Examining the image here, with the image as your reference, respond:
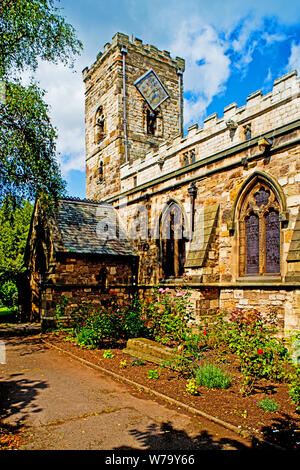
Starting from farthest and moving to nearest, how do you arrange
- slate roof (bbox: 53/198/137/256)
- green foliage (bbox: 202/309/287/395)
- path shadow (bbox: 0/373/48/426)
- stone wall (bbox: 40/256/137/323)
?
1. slate roof (bbox: 53/198/137/256)
2. stone wall (bbox: 40/256/137/323)
3. green foliage (bbox: 202/309/287/395)
4. path shadow (bbox: 0/373/48/426)

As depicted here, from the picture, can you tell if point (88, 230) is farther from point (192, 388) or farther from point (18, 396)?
point (192, 388)

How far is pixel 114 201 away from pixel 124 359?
36.1ft

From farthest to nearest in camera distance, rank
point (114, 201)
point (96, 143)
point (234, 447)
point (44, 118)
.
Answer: point (96, 143)
point (114, 201)
point (44, 118)
point (234, 447)

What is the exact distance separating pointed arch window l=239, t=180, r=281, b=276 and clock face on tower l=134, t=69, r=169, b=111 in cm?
1291

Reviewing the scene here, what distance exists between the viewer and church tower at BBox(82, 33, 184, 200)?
19344 mm

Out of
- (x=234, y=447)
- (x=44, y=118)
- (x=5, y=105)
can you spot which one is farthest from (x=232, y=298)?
(x=5, y=105)

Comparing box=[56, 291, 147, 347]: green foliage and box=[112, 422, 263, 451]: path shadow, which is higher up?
box=[56, 291, 147, 347]: green foliage

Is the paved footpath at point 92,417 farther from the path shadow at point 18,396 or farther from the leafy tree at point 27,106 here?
the leafy tree at point 27,106

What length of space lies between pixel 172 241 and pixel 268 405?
9.07 metres

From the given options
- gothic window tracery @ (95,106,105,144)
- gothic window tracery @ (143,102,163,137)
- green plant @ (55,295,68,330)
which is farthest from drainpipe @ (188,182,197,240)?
gothic window tracery @ (95,106,105,144)

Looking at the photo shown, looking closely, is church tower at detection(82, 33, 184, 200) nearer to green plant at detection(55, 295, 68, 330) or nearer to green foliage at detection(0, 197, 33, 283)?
green foliage at detection(0, 197, 33, 283)

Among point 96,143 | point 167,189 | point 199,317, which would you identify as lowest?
point 199,317

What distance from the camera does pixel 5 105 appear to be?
1053 cm

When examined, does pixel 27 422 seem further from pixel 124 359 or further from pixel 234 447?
pixel 124 359
